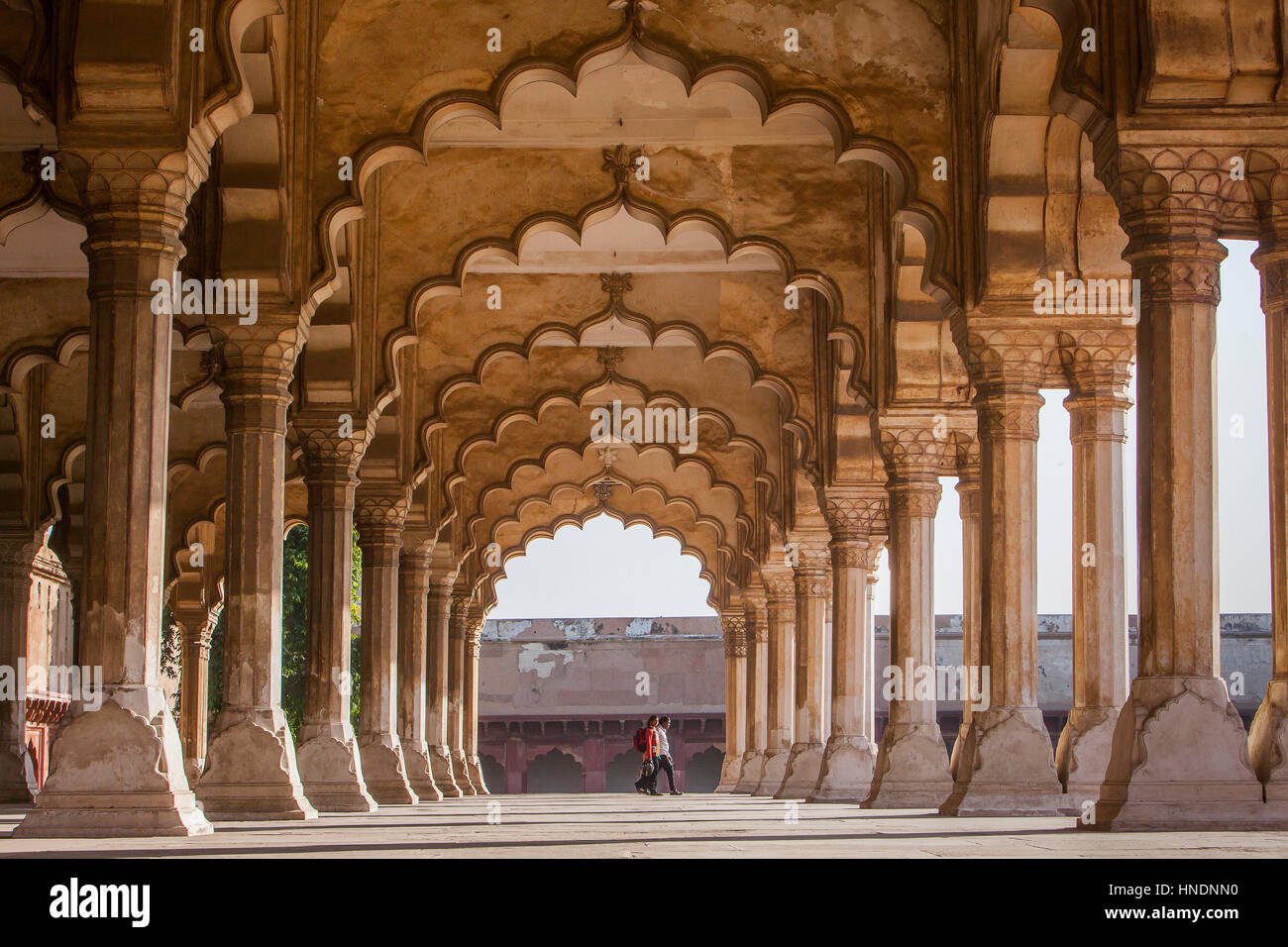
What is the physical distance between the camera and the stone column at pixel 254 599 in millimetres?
12766

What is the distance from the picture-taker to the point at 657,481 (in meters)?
29.4

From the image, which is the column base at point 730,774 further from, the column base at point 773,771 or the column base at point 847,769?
the column base at point 847,769

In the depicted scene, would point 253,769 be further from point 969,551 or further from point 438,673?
point 438,673

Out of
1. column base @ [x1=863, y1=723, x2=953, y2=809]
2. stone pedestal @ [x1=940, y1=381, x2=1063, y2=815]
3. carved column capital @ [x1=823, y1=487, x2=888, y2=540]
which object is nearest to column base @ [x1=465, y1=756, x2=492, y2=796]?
carved column capital @ [x1=823, y1=487, x2=888, y2=540]

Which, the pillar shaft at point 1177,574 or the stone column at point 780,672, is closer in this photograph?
the pillar shaft at point 1177,574

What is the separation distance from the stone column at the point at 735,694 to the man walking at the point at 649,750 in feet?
17.6

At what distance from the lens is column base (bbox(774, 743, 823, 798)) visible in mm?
23578

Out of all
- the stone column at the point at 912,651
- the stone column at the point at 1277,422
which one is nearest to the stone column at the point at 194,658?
the stone column at the point at 912,651

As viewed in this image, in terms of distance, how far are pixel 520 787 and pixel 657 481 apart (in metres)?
24.5

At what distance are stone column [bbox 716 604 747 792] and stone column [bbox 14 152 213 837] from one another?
25113 millimetres

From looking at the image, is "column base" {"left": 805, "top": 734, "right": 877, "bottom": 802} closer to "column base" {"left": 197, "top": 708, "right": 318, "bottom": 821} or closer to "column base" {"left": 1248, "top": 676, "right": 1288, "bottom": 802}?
"column base" {"left": 197, "top": 708, "right": 318, "bottom": 821}

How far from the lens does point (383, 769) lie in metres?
18.7

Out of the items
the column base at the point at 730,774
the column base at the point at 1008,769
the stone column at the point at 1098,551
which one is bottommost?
the column base at the point at 730,774

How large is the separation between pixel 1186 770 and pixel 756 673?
22.9m
